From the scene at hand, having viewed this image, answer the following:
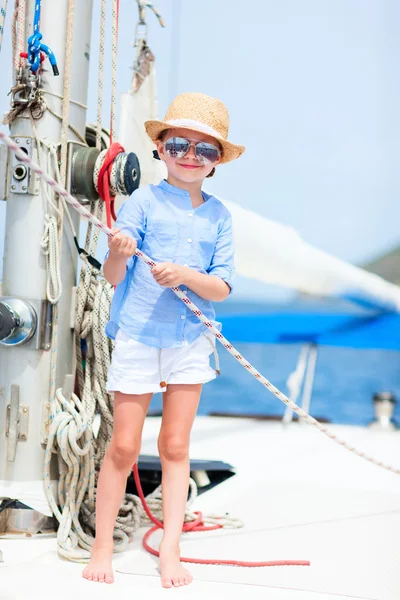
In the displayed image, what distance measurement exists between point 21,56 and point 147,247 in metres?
0.68

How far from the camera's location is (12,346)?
7.17ft

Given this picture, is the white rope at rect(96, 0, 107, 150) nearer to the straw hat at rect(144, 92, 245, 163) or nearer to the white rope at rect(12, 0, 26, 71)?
the white rope at rect(12, 0, 26, 71)

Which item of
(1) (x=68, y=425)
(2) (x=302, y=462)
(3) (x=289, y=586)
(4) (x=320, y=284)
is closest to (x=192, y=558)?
(3) (x=289, y=586)

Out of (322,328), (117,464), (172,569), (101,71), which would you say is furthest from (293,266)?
(172,569)

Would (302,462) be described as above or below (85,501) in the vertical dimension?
below

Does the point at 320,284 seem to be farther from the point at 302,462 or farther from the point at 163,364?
the point at 163,364

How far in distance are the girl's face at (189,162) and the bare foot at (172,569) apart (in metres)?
0.94

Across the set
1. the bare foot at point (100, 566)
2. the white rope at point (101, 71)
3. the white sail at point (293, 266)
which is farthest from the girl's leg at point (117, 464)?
the white sail at point (293, 266)

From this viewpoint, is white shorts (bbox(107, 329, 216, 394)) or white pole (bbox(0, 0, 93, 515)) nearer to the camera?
white shorts (bbox(107, 329, 216, 394))

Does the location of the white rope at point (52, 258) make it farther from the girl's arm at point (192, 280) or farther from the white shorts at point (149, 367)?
the girl's arm at point (192, 280)

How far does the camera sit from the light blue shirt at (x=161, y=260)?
1.96 meters

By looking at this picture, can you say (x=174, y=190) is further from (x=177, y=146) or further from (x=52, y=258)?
(x=52, y=258)

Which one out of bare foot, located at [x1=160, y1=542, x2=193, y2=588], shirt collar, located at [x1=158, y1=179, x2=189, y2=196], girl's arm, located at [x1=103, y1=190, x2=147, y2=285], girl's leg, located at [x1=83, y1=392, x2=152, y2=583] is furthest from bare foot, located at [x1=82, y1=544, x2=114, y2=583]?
shirt collar, located at [x1=158, y1=179, x2=189, y2=196]

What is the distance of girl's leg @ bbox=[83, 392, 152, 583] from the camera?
1922 millimetres
